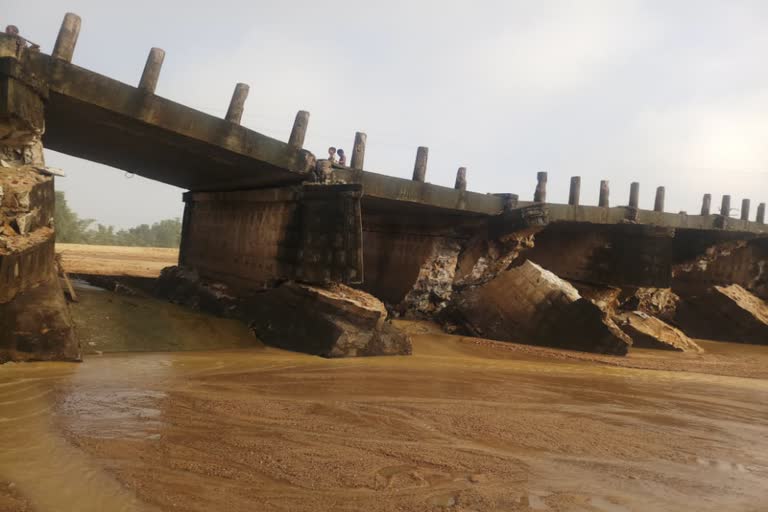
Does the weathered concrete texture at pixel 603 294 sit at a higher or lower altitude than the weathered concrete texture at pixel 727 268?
lower

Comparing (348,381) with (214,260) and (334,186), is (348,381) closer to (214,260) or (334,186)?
(334,186)

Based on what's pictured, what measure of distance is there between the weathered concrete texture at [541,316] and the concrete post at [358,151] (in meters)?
3.41

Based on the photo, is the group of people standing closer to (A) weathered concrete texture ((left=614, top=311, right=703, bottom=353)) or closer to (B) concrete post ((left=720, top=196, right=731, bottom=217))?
(A) weathered concrete texture ((left=614, top=311, right=703, bottom=353))

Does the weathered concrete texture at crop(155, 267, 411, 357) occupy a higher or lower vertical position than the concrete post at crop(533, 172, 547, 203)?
lower

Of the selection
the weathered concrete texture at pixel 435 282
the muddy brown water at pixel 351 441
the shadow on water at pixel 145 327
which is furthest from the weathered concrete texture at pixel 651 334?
the shadow on water at pixel 145 327

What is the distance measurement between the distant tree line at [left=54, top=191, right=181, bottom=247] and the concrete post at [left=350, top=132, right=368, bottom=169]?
103 ft

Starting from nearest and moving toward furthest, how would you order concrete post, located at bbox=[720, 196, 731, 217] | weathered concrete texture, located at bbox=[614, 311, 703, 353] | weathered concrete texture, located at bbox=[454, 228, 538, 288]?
weathered concrete texture, located at bbox=[614, 311, 703, 353] < weathered concrete texture, located at bbox=[454, 228, 538, 288] < concrete post, located at bbox=[720, 196, 731, 217]

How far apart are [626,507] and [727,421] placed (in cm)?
275

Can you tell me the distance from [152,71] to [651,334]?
420 inches

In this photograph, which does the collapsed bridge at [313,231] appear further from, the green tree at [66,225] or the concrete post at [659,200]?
the green tree at [66,225]

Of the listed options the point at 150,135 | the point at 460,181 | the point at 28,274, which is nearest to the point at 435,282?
the point at 460,181

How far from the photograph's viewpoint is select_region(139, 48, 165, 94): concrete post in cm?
652

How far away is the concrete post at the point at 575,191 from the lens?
12664mm

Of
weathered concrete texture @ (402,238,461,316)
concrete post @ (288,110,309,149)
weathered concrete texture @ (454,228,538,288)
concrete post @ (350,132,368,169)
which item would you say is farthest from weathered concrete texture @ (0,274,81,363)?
weathered concrete texture @ (454,228,538,288)
